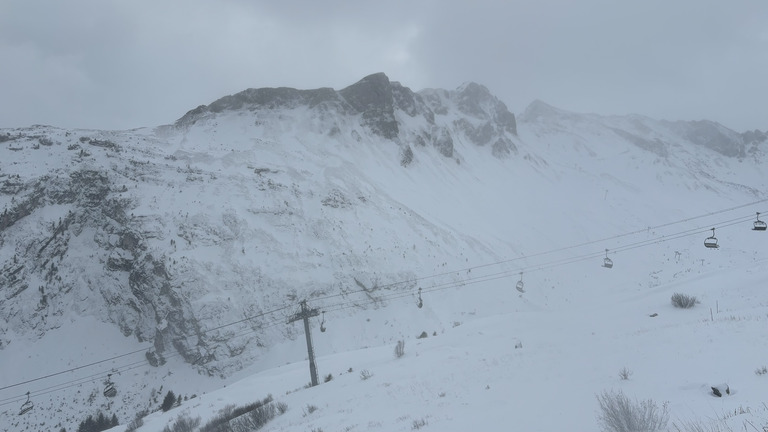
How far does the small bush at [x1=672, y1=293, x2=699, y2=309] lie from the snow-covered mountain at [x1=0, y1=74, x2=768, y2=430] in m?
9.13

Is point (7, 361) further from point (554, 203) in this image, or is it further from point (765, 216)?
point (765, 216)

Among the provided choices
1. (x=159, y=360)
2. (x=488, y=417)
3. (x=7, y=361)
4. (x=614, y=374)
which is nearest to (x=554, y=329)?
(x=614, y=374)

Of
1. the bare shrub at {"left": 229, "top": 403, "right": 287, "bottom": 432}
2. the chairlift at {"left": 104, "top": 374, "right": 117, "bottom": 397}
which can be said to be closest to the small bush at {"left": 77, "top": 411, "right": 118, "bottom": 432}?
the chairlift at {"left": 104, "top": 374, "right": 117, "bottom": 397}

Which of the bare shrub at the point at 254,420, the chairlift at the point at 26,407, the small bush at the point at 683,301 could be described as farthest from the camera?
the chairlift at the point at 26,407

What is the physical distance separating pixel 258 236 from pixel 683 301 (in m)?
31.7

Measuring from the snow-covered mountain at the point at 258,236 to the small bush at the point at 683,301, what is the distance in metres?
9.13

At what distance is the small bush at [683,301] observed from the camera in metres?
24.5

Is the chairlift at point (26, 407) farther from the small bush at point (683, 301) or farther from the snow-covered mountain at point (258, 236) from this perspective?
the small bush at point (683, 301)

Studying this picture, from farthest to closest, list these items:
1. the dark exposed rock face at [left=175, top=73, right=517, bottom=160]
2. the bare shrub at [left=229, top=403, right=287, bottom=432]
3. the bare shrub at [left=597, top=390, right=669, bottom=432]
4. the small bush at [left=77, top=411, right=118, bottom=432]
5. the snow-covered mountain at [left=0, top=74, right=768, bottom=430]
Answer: the dark exposed rock face at [left=175, top=73, right=517, bottom=160] < the snow-covered mountain at [left=0, top=74, right=768, bottom=430] < the small bush at [left=77, top=411, right=118, bottom=432] < the bare shrub at [left=229, top=403, right=287, bottom=432] < the bare shrub at [left=597, top=390, right=669, bottom=432]

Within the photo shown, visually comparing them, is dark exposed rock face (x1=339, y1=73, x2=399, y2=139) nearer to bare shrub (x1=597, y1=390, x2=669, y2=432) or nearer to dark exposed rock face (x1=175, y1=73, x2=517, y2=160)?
dark exposed rock face (x1=175, y1=73, x2=517, y2=160)

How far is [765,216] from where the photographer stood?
77562 millimetres

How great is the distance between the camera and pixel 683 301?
974 inches

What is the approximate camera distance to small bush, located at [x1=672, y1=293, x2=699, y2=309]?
24531 mm

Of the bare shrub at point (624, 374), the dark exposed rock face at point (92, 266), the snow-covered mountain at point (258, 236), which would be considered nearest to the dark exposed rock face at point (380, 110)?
the snow-covered mountain at point (258, 236)
